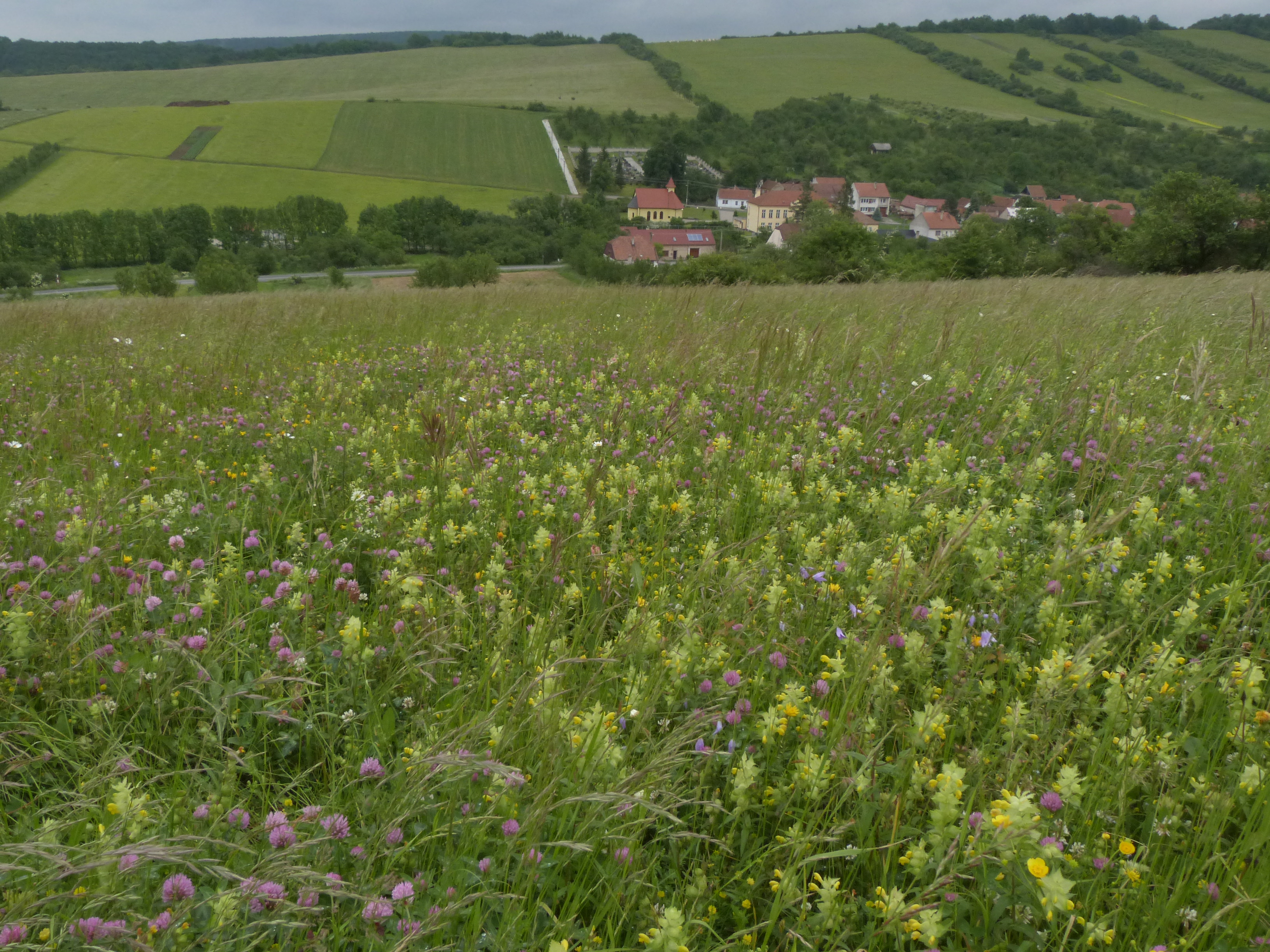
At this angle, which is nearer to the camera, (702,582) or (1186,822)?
(1186,822)

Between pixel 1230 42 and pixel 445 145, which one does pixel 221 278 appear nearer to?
pixel 445 145

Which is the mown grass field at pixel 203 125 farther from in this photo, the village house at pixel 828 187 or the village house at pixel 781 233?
the village house at pixel 828 187

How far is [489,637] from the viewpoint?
244cm

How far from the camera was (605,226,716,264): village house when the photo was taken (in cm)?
7888

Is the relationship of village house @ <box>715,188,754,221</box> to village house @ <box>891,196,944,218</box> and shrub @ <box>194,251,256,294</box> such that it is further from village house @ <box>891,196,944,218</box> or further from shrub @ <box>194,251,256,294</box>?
shrub @ <box>194,251,256,294</box>

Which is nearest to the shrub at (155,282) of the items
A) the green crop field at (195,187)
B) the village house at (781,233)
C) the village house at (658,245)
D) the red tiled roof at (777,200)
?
the village house at (658,245)

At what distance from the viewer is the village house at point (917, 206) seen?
11150cm

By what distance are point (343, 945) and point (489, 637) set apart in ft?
3.48

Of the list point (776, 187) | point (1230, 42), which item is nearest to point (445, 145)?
point (776, 187)

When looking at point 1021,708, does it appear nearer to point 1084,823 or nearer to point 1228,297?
point 1084,823

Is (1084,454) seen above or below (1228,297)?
below

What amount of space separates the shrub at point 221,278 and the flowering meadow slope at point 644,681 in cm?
4022

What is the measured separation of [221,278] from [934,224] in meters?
92.4

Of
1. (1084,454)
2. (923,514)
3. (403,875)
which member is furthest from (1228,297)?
(403,875)
